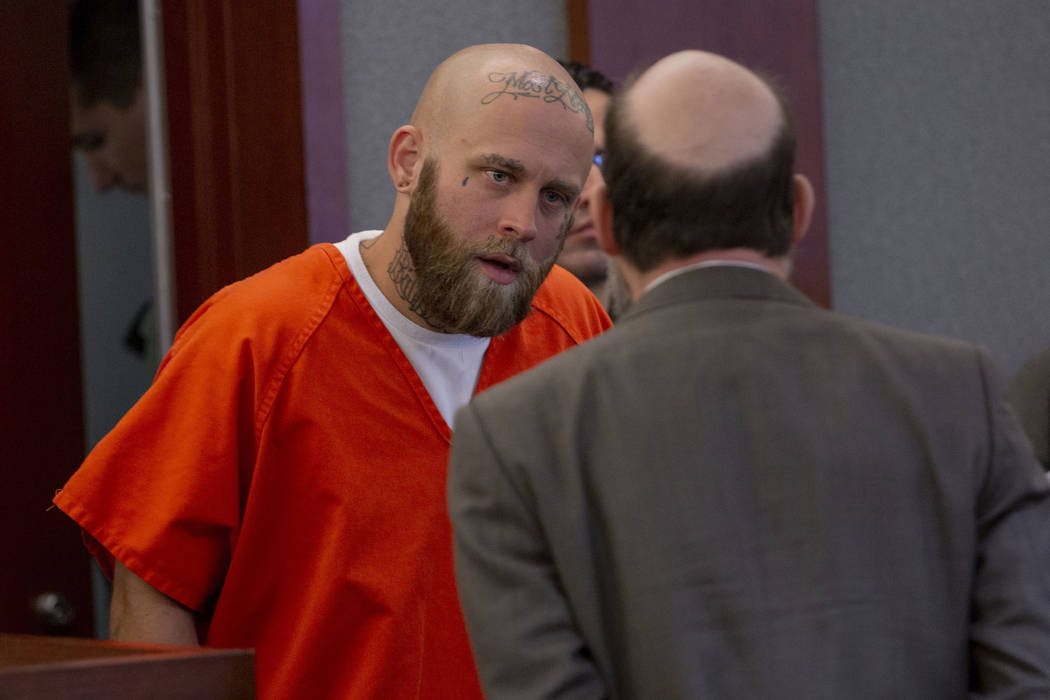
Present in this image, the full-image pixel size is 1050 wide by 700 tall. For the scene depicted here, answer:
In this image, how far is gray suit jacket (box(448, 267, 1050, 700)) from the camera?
952 mm

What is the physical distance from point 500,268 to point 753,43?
1.45 m

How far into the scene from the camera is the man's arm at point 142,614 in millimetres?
1440

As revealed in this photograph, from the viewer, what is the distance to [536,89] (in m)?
1.57

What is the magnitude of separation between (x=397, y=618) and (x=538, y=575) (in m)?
0.55

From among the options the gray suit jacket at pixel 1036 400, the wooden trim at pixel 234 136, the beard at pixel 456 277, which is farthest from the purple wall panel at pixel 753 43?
the beard at pixel 456 277

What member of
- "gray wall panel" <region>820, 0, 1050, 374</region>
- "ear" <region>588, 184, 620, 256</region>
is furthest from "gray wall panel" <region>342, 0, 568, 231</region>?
"ear" <region>588, 184, 620, 256</region>

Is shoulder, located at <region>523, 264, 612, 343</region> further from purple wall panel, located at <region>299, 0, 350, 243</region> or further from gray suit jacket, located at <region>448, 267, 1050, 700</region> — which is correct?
gray suit jacket, located at <region>448, 267, 1050, 700</region>

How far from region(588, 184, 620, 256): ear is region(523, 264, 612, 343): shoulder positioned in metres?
0.70

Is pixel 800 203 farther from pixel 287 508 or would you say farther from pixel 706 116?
pixel 287 508

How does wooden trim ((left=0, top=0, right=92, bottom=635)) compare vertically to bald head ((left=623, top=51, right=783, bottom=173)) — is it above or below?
below

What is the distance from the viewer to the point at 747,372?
965 millimetres

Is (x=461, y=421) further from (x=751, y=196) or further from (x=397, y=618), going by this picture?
(x=397, y=618)

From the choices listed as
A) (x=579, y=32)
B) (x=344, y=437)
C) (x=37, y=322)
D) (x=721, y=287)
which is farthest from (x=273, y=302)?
(x=579, y=32)

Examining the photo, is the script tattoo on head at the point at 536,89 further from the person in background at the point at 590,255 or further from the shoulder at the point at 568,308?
the person in background at the point at 590,255
